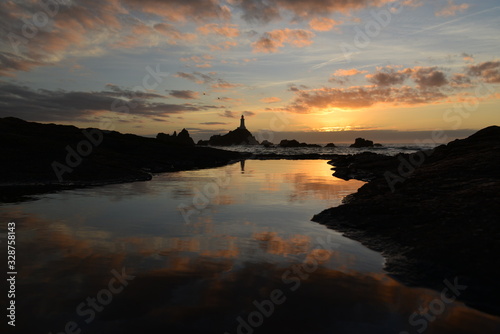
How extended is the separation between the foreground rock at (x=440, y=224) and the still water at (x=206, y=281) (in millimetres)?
605

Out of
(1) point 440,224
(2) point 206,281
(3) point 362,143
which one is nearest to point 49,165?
(2) point 206,281

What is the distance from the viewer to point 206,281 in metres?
6.52

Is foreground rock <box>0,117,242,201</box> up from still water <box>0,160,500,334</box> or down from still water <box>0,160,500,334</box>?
up

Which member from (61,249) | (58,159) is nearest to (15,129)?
(58,159)

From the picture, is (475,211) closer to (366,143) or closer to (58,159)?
(58,159)

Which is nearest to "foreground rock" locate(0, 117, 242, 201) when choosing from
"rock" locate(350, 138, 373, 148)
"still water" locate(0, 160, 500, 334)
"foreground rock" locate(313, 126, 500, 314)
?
"still water" locate(0, 160, 500, 334)

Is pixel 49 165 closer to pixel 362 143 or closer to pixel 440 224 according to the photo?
pixel 440 224

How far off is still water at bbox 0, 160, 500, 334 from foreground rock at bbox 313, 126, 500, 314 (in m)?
0.61

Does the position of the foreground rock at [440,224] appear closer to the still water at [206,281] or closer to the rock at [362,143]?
the still water at [206,281]

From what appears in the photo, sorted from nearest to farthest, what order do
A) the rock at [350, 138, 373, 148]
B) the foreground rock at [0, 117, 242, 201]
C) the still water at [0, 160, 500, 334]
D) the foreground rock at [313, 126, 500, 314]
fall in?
1. the still water at [0, 160, 500, 334]
2. the foreground rock at [313, 126, 500, 314]
3. the foreground rock at [0, 117, 242, 201]
4. the rock at [350, 138, 373, 148]

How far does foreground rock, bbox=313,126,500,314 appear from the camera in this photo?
6656mm

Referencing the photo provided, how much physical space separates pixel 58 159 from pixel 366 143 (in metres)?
145

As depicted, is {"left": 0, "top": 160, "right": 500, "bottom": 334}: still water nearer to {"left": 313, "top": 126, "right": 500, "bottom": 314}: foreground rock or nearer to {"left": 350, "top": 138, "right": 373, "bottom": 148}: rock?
{"left": 313, "top": 126, "right": 500, "bottom": 314}: foreground rock

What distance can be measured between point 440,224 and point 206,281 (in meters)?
6.28
